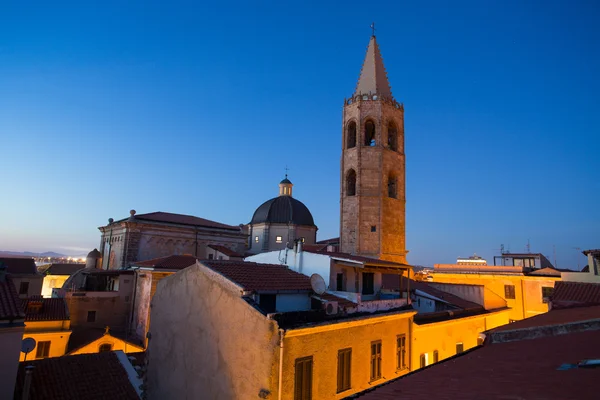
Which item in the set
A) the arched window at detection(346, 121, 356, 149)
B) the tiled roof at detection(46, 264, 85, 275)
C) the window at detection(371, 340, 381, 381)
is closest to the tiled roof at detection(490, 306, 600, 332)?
the window at detection(371, 340, 381, 381)

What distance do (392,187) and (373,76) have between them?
11.7 m

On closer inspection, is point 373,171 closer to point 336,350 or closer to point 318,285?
point 318,285

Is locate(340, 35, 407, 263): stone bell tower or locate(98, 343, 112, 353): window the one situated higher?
locate(340, 35, 407, 263): stone bell tower

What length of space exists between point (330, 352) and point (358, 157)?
2814cm

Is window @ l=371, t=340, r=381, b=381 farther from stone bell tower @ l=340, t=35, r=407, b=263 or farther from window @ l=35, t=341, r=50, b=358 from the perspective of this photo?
stone bell tower @ l=340, t=35, r=407, b=263

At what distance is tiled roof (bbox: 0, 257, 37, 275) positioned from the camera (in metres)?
38.3

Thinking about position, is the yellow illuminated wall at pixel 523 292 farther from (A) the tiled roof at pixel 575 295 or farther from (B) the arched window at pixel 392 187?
(A) the tiled roof at pixel 575 295

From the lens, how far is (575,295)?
511 inches

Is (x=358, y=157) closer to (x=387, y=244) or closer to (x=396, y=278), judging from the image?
(x=387, y=244)

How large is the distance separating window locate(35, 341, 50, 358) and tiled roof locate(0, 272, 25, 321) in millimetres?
15847

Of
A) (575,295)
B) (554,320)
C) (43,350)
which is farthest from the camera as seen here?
(43,350)

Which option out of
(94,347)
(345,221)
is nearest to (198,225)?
(345,221)

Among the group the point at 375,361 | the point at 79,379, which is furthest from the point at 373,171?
the point at 79,379

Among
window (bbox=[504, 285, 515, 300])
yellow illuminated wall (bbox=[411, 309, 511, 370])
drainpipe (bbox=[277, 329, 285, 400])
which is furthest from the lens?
window (bbox=[504, 285, 515, 300])
